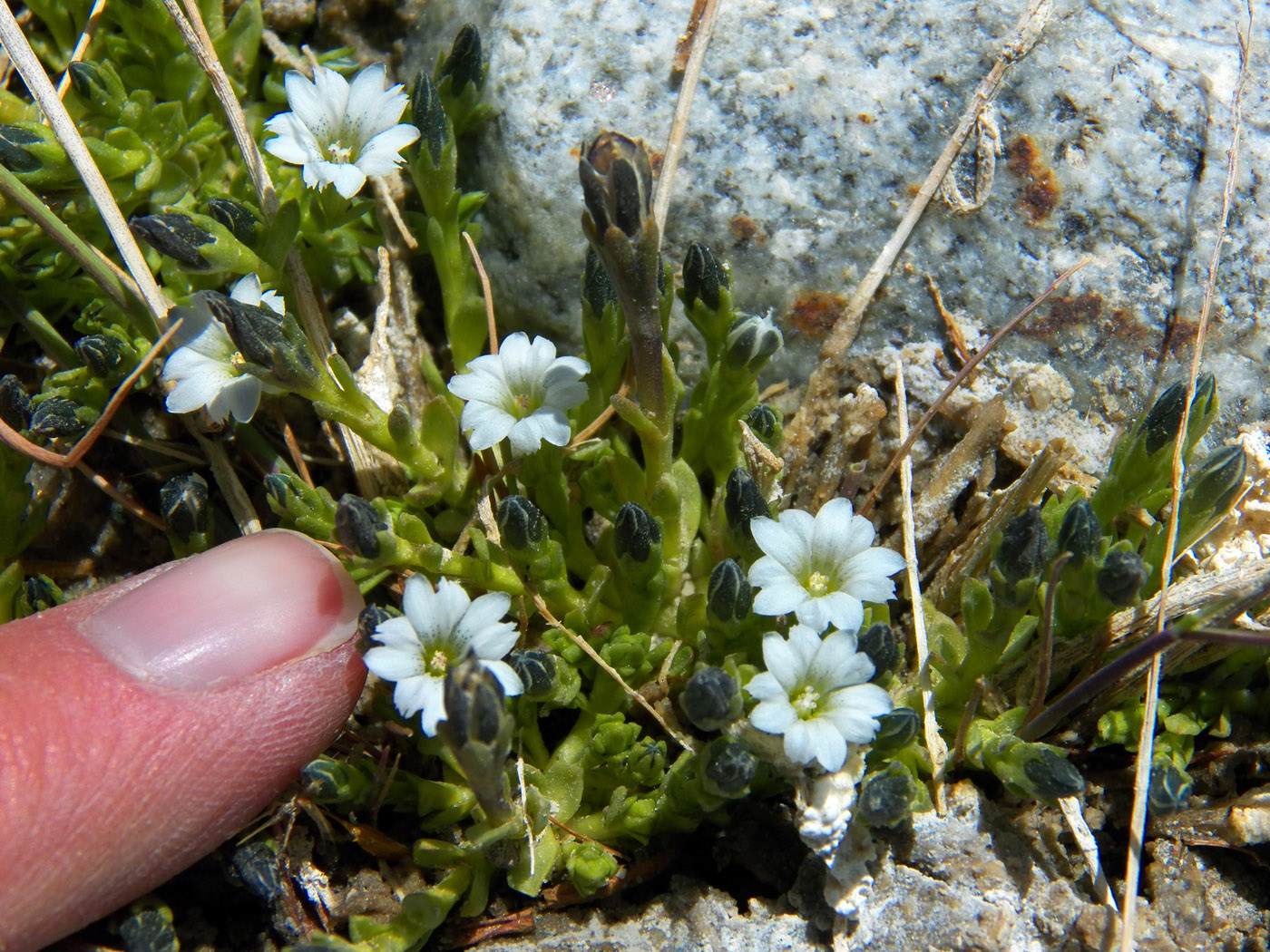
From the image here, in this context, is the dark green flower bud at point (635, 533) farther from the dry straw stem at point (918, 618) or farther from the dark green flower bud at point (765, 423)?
the dry straw stem at point (918, 618)

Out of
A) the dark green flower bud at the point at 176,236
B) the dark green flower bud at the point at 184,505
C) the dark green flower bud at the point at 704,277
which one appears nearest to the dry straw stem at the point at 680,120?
the dark green flower bud at the point at 704,277

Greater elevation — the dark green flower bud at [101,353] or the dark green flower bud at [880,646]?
the dark green flower bud at [880,646]

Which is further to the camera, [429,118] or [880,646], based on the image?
[429,118]

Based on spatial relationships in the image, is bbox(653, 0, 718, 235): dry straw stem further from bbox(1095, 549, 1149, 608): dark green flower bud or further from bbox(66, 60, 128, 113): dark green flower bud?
bbox(66, 60, 128, 113): dark green flower bud

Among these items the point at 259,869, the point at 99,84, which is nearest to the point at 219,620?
the point at 259,869

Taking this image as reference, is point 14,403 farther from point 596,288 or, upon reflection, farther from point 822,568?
point 822,568

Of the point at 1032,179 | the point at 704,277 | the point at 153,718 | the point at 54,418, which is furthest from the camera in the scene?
the point at 1032,179

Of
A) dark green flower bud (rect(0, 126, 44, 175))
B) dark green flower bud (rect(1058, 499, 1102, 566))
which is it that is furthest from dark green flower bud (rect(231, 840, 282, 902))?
dark green flower bud (rect(1058, 499, 1102, 566))
